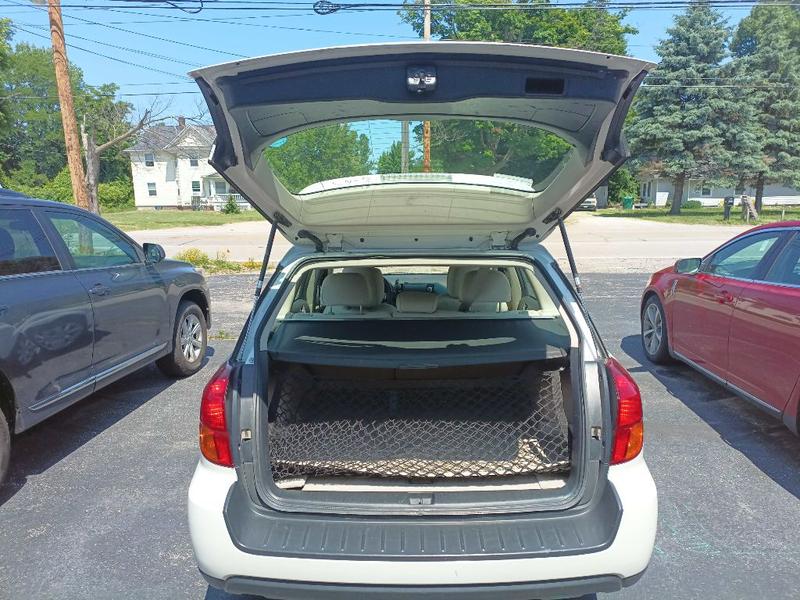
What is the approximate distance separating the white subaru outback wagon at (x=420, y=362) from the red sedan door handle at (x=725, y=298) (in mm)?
1842

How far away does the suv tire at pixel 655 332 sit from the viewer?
Result: 562cm

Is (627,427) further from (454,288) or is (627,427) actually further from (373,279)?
(454,288)

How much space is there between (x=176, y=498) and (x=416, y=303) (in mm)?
1857

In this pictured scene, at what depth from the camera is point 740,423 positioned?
4387 mm

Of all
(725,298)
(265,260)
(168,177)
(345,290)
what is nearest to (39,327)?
(265,260)

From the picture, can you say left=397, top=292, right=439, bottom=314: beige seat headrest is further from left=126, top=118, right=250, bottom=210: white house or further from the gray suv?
left=126, top=118, right=250, bottom=210: white house

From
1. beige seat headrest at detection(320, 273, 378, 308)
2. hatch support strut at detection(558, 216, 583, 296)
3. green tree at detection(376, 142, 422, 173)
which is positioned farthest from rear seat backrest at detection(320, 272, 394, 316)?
hatch support strut at detection(558, 216, 583, 296)

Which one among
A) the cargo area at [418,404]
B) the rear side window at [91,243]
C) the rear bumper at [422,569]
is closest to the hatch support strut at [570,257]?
the cargo area at [418,404]

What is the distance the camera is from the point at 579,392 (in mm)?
2297

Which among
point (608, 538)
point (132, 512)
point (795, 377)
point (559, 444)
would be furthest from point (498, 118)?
point (132, 512)

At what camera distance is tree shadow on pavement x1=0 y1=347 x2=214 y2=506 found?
3.80 m

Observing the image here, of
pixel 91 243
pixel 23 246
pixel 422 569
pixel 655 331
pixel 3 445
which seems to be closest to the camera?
pixel 422 569

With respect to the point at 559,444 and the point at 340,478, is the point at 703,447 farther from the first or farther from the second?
the point at 340,478

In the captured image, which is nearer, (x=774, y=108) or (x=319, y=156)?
(x=319, y=156)
